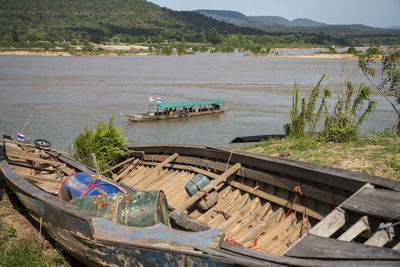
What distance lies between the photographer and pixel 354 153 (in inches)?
354

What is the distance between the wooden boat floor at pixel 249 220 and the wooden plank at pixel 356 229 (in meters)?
1.13

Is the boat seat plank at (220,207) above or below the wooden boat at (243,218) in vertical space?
below

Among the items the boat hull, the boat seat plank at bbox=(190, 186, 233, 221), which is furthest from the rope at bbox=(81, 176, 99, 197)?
the boat hull

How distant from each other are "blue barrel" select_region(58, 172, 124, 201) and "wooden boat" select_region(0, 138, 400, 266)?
0.35 metres

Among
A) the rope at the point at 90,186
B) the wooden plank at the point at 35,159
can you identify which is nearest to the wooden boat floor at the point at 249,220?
the rope at the point at 90,186

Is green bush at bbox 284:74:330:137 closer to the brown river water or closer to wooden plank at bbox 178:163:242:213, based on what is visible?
the brown river water

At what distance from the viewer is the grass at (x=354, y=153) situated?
7646mm

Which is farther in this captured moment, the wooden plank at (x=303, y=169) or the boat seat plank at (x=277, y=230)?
the boat seat plank at (x=277, y=230)

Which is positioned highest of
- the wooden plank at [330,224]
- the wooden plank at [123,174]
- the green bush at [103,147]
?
→ the wooden plank at [330,224]

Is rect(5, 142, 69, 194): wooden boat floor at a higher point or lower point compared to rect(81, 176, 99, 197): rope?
lower

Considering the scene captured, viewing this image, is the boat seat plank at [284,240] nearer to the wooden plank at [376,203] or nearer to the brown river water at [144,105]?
the wooden plank at [376,203]

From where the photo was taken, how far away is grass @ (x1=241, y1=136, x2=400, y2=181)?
7646mm

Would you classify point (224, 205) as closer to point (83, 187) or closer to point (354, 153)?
point (83, 187)

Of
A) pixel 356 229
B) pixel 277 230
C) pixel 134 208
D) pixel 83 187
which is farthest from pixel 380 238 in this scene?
pixel 83 187
